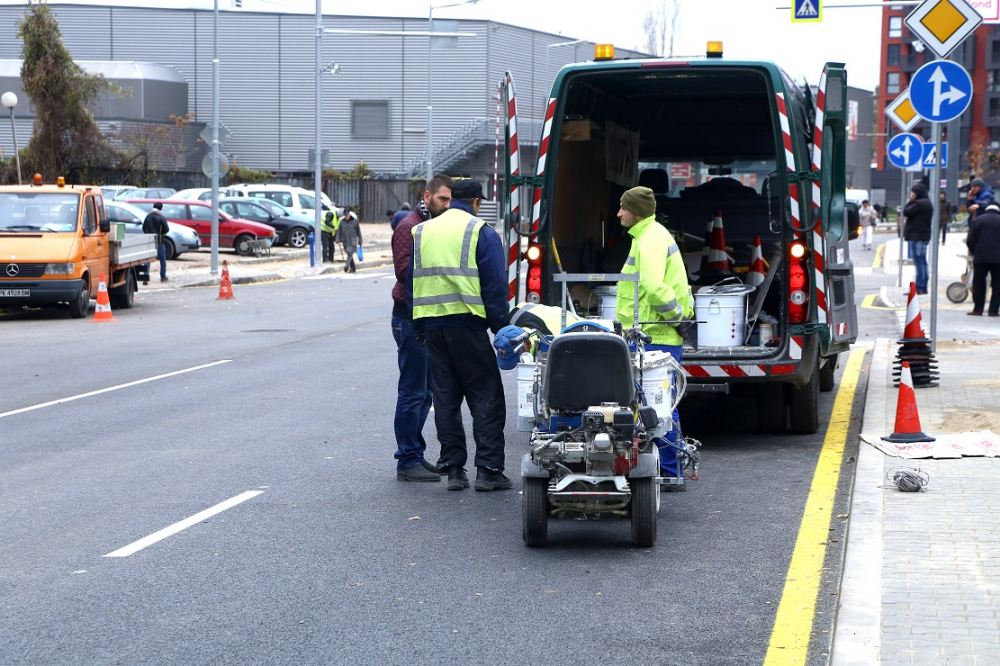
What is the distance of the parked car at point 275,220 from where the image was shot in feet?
132

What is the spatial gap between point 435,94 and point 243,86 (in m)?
9.65

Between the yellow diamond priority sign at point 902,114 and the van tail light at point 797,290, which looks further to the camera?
the yellow diamond priority sign at point 902,114

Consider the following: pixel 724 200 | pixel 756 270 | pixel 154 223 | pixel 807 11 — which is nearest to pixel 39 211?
pixel 154 223

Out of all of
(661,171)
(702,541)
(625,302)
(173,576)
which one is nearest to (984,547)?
(702,541)

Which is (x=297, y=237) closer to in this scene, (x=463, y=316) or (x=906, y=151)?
(x=906, y=151)

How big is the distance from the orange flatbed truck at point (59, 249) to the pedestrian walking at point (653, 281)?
14731 mm

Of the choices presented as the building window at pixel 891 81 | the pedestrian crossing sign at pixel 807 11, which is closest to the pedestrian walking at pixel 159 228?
the pedestrian crossing sign at pixel 807 11

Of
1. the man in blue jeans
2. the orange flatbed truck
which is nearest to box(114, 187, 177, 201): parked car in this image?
the orange flatbed truck

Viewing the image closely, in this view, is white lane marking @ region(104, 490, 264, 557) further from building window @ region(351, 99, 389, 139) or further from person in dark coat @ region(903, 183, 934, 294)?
building window @ region(351, 99, 389, 139)

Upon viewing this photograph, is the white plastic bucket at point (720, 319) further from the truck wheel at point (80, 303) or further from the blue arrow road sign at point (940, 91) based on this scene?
the truck wheel at point (80, 303)

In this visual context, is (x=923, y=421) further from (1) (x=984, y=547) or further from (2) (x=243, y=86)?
(2) (x=243, y=86)

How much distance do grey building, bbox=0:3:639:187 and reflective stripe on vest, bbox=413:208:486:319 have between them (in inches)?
2316

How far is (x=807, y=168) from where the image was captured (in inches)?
383

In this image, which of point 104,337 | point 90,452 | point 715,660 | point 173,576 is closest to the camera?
point 715,660
